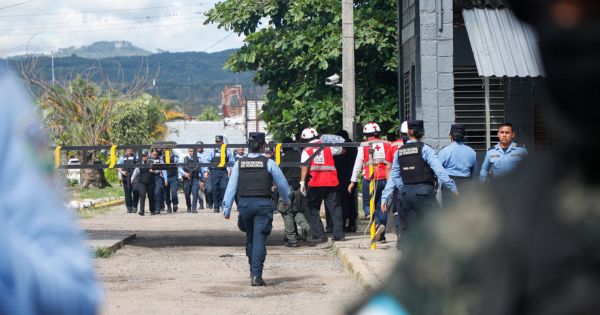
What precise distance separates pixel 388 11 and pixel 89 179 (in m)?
21.3

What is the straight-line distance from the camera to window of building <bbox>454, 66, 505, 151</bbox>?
→ 58.9ft

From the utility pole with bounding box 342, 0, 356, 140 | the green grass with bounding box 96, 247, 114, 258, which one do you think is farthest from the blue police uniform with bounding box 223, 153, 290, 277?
the utility pole with bounding box 342, 0, 356, 140

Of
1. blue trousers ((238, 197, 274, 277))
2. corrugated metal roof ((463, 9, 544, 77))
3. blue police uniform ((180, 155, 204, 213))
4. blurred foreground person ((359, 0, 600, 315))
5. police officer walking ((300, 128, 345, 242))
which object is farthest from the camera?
blue police uniform ((180, 155, 204, 213))

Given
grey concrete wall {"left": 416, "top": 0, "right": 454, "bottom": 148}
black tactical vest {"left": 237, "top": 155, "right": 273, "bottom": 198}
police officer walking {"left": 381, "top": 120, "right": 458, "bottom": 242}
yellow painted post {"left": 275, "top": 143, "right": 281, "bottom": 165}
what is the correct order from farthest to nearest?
1. yellow painted post {"left": 275, "top": 143, "right": 281, "bottom": 165}
2. grey concrete wall {"left": 416, "top": 0, "right": 454, "bottom": 148}
3. police officer walking {"left": 381, "top": 120, "right": 458, "bottom": 242}
4. black tactical vest {"left": 237, "top": 155, "right": 273, "bottom": 198}

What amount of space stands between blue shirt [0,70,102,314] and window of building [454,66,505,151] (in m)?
16.2

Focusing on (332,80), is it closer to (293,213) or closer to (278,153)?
(293,213)

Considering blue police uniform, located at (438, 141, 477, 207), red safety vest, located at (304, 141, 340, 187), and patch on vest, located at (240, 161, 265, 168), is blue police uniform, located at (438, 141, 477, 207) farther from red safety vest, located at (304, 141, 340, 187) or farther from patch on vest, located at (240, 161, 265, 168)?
red safety vest, located at (304, 141, 340, 187)

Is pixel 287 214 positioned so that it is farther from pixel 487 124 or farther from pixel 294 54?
pixel 294 54

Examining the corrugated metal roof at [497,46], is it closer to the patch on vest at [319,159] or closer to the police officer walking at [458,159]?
the police officer walking at [458,159]

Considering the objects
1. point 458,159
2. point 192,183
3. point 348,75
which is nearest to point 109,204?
point 192,183

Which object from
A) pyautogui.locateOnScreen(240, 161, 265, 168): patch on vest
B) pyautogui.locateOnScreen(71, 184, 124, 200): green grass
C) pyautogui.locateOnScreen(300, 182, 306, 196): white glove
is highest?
pyautogui.locateOnScreen(240, 161, 265, 168): patch on vest

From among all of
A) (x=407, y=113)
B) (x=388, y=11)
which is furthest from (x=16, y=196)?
(x=388, y=11)

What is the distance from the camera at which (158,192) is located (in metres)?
29.7

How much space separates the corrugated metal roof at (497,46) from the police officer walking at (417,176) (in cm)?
197
